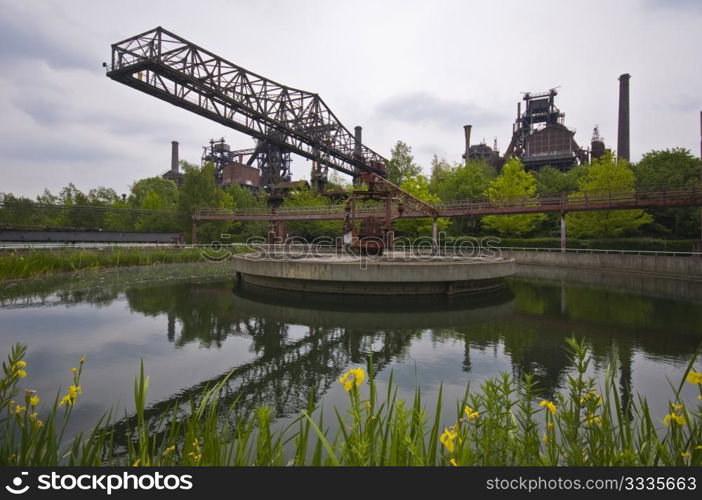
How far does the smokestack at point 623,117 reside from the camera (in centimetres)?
5953

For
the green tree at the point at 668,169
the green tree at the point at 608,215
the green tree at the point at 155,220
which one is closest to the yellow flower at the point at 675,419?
→ the green tree at the point at 608,215

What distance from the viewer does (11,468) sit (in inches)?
73.1

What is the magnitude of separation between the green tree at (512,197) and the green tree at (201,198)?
32.9m

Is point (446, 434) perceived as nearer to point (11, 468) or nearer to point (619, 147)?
point (11, 468)

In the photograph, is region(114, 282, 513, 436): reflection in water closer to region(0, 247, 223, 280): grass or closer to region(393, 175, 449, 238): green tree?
region(0, 247, 223, 280): grass

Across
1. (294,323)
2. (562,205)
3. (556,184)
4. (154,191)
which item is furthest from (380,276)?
(154,191)

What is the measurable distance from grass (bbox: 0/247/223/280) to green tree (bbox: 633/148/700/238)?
143ft

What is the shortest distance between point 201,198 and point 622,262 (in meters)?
44.3

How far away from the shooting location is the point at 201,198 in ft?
146

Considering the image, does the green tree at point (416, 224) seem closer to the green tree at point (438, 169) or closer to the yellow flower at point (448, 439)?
the green tree at point (438, 169)

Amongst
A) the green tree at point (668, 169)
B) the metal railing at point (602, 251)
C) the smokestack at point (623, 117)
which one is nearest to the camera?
the metal railing at point (602, 251)

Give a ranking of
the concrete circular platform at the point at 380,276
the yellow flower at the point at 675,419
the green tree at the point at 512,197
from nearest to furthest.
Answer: the yellow flower at the point at 675,419, the concrete circular platform at the point at 380,276, the green tree at the point at 512,197

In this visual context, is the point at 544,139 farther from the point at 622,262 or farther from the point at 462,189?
the point at 622,262

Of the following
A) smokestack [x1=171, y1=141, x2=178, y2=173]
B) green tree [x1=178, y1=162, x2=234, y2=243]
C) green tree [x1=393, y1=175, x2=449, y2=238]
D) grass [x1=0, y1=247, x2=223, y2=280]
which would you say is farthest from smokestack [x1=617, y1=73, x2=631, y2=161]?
smokestack [x1=171, y1=141, x2=178, y2=173]
